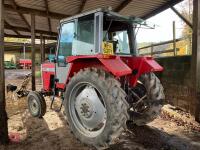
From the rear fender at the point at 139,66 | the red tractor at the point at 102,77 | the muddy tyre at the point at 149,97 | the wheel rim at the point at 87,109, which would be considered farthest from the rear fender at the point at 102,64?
the muddy tyre at the point at 149,97

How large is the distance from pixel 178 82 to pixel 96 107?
422 cm

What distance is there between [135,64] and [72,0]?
511cm

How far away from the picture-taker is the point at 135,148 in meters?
5.13

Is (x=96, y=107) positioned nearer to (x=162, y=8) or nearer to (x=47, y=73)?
(x=47, y=73)

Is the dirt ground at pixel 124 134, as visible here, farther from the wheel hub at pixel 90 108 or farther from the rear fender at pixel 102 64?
the rear fender at pixel 102 64

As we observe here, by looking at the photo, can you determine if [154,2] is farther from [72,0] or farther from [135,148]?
[135,148]

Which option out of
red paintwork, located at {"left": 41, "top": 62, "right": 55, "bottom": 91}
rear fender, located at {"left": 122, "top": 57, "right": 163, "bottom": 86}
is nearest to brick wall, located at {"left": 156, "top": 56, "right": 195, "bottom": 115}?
rear fender, located at {"left": 122, "top": 57, "right": 163, "bottom": 86}

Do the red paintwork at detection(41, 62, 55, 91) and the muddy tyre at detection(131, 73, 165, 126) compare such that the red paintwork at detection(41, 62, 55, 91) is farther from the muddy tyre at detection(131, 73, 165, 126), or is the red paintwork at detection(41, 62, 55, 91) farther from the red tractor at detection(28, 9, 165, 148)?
the muddy tyre at detection(131, 73, 165, 126)

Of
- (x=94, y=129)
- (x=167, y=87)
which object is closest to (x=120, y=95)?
(x=94, y=129)

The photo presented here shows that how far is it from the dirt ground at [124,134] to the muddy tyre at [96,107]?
0.37 meters

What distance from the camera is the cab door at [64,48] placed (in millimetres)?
5996

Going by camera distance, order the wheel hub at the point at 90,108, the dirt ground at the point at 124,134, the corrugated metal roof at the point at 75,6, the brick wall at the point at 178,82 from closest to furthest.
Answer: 1. the wheel hub at the point at 90,108
2. the dirt ground at the point at 124,134
3. the brick wall at the point at 178,82
4. the corrugated metal roof at the point at 75,6

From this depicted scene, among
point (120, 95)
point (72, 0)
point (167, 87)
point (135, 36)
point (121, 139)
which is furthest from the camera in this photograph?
point (72, 0)

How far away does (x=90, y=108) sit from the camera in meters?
5.12
